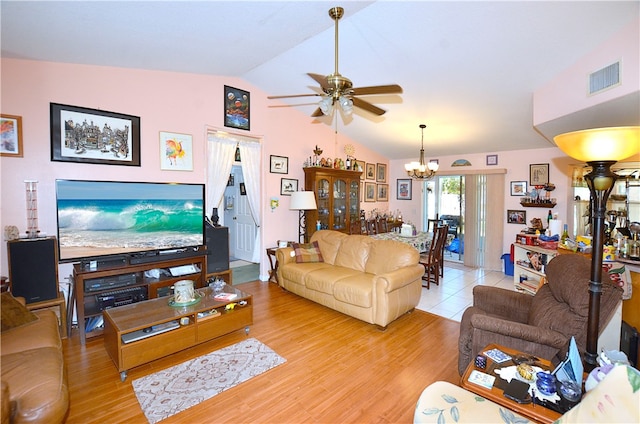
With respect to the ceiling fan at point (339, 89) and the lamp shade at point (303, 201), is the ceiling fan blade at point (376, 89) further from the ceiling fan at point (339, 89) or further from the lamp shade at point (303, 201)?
the lamp shade at point (303, 201)

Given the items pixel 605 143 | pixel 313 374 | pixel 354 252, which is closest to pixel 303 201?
pixel 354 252

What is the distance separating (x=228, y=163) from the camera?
4.70 m

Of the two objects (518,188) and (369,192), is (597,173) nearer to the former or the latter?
(518,188)

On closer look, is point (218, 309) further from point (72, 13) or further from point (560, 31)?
point (560, 31)

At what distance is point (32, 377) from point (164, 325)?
1.02m

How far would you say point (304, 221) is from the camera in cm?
560

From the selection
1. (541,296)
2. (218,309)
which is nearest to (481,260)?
(541,296)

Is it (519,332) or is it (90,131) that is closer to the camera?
(519,332)

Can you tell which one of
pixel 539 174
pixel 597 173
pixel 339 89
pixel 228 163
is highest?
pixel 339 89

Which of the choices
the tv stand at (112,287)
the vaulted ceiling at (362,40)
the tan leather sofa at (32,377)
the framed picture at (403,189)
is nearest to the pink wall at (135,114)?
the vaulted ceiling at (362,40)

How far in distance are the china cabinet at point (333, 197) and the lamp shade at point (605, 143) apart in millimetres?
4042

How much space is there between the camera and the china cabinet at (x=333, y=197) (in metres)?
5.45

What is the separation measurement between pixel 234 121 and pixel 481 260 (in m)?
5.51

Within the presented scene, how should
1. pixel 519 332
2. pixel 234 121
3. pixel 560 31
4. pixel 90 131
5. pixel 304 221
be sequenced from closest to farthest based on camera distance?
pixel 519 332
pixel 560 31
pixel 90 131
pixel 234 121
pixel 304 221
